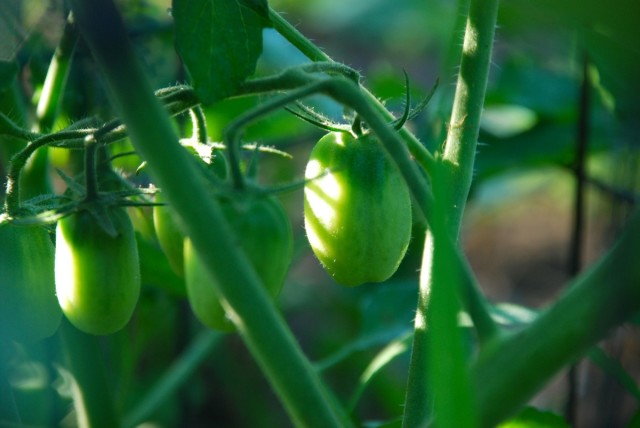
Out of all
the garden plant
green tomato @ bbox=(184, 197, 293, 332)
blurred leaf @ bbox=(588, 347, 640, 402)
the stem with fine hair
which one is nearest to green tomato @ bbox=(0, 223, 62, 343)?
the garden plant

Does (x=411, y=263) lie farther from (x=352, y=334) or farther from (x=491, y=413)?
(x=491, y=413)

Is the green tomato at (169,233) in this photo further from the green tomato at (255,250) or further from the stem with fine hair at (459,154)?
the stem with fine hair at (459,154)

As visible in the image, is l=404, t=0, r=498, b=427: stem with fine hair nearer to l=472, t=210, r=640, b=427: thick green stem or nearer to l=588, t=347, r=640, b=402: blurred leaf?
l=472, t=210, r=640, b=427: thick green stem

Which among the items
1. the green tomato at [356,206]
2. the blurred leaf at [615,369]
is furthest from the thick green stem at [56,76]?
the blurred leaf at [615,369]

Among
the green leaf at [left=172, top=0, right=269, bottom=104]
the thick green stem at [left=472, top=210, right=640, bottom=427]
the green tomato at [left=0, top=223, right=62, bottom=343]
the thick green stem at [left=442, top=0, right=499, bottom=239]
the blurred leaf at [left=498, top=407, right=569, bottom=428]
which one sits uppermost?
the green leaf at [left=172, top=0, right=269, bottom=104]

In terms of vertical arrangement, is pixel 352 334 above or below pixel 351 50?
below

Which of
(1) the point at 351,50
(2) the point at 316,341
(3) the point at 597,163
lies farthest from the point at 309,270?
(1) the point at 351,50
